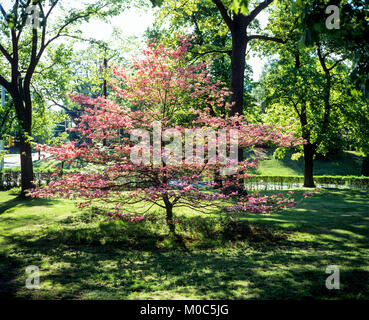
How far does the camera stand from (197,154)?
28.3ft

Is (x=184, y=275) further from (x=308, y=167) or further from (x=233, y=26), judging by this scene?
(x=308, y=167)

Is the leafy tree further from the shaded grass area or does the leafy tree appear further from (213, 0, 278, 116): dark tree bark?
the shaded grass area

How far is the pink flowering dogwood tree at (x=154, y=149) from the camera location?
843cm

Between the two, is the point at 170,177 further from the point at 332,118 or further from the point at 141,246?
the point at 332,118

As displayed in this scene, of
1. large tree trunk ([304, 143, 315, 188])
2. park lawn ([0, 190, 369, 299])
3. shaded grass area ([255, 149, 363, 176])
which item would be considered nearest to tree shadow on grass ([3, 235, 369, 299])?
park lawn ([0, 190, 369, 299])

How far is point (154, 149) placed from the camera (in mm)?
8188

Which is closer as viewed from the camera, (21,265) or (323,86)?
(21,265)

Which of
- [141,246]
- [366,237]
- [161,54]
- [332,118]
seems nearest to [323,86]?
[332,118]

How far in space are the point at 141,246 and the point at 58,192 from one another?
270cm

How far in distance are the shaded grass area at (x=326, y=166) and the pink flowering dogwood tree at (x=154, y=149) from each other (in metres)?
37.2

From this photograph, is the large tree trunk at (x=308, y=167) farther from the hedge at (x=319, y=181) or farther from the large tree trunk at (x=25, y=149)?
the large tree trunk at (x=25, y=149)

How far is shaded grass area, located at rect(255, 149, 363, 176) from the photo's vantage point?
45.3 m
